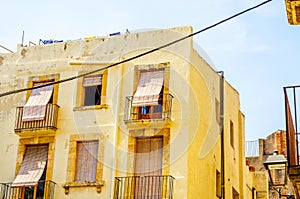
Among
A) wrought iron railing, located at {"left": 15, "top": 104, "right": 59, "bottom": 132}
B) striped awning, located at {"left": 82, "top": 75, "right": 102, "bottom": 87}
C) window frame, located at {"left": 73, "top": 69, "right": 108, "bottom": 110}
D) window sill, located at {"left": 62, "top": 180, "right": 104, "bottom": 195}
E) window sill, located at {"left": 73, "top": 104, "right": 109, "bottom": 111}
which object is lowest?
window sill, located at {"left": 62, "top": 180, "right": 104, "bottom": 195}

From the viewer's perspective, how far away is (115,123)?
22625 millimetres

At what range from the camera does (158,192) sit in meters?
21.2

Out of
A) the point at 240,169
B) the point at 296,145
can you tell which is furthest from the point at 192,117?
the point at 296,145

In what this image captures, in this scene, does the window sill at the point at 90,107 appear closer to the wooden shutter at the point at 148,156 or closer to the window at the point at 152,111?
the window at the point at 152,111

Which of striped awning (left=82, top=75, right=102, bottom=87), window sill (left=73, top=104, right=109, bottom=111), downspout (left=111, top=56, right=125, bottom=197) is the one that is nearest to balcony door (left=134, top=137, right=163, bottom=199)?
downspout (left=111, top=56, right=125, bottom=197)

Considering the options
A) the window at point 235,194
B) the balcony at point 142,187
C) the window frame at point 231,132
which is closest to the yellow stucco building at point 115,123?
the balcony at point 142,187

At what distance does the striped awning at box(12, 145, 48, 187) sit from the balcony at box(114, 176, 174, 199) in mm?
3196

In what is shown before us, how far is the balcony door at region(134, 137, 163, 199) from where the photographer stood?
70.2 feet

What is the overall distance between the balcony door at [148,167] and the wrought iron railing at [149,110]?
82 centimetres

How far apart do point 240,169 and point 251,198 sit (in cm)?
182

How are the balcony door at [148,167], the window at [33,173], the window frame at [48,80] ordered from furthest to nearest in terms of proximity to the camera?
the window frame at [48,80], the window at [33,173], the balcony door at [148,167]

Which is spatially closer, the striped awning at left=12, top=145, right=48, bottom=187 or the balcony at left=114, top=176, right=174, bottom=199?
the balcony at left=114, top=176, right=174, bottom=199

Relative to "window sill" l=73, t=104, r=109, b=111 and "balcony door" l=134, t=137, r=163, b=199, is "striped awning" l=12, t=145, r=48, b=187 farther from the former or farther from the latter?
"balcony door" l=134, t=137, r=163, b=199

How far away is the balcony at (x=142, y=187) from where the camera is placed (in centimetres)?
2114
